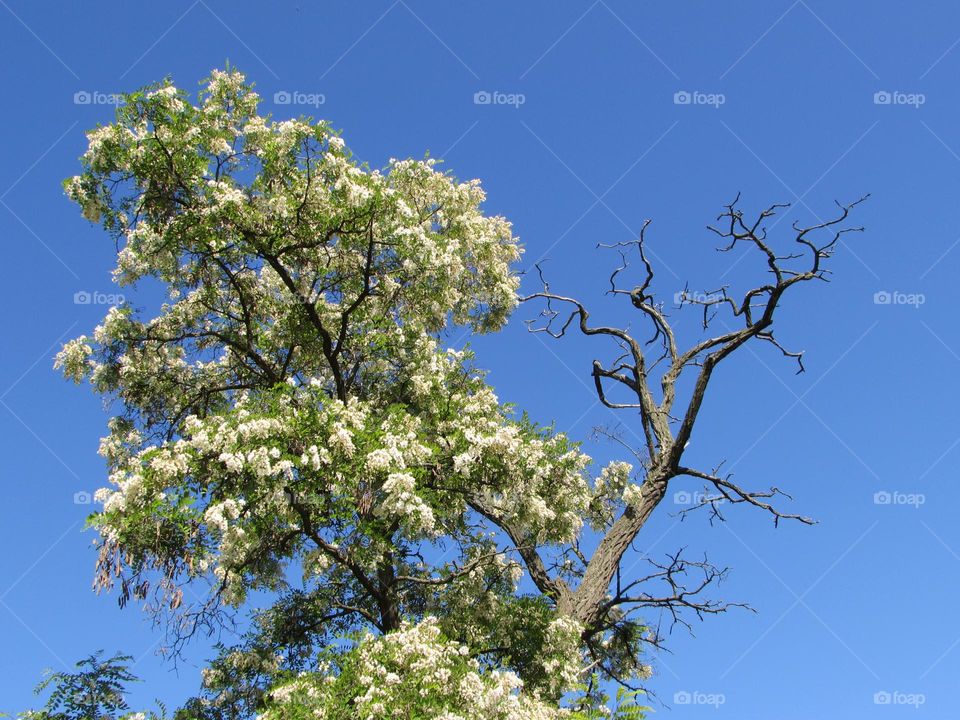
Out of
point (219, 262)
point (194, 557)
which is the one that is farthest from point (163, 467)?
point (219, 262)

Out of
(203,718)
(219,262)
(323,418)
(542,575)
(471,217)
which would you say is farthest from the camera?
(471,217)

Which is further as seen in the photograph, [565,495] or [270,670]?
[565,495]

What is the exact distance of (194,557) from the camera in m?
10.6

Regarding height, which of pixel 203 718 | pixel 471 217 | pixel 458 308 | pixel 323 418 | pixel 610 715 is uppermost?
pixel 471 217

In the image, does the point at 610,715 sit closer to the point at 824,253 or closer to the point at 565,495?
the point at 565,495

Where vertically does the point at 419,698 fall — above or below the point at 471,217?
below

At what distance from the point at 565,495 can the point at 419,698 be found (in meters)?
5.11

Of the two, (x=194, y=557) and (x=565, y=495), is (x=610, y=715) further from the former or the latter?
(x=194, y=557)

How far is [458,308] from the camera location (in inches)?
649

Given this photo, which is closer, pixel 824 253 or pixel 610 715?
pixel 610 715

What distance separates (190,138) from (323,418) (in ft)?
15.8

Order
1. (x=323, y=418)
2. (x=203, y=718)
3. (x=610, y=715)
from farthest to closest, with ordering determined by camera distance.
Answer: (x=203, y=718) → (x=323, y=418) → (x=610, y=715)

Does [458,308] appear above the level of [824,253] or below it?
below

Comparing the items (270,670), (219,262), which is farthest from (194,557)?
(219,262)
